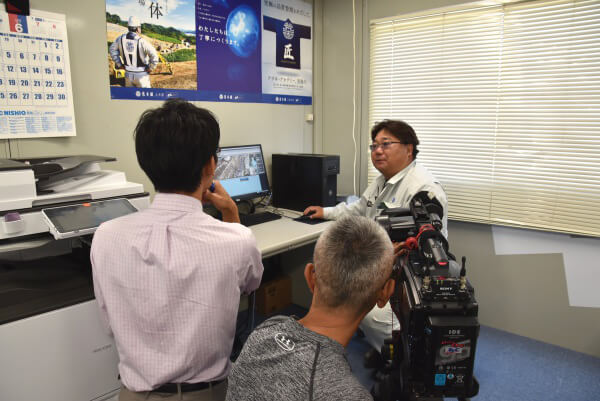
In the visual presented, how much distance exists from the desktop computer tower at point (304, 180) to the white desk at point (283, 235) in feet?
0.82

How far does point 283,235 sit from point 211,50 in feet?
4.34

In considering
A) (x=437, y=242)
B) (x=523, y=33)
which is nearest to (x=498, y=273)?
(x=523, y=33)

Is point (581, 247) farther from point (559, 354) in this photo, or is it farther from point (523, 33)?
point (523, 33)

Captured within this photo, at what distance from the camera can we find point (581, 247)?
96.7 inches

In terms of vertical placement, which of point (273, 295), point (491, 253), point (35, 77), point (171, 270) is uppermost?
point (35, 77)

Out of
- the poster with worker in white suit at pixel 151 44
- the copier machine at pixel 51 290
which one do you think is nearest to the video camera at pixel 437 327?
the copier machine at pixel 51 290

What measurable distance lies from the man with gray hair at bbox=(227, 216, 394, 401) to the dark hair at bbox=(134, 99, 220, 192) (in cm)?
42

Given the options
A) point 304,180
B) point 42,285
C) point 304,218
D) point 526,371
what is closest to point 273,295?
point 304,218

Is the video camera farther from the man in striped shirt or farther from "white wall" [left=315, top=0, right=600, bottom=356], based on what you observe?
"white wall" [left=315, top=0, right=600, bottom=356]

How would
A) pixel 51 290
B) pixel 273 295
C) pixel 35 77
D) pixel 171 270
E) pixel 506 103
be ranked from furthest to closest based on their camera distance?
pixel 273 295 < pixel 506 103 < pixel 35 77 < pixel 51 290 < pixel 171 270

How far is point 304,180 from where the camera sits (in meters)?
2.89

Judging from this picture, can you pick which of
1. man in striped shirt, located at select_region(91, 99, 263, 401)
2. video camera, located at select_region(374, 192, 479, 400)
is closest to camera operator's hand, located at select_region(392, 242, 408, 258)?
video camera, located at select_region(374, 192, 479, 400)

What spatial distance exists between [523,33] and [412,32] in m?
0.73

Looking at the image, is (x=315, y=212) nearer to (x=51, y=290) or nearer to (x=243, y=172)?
(x=243, y=172)
